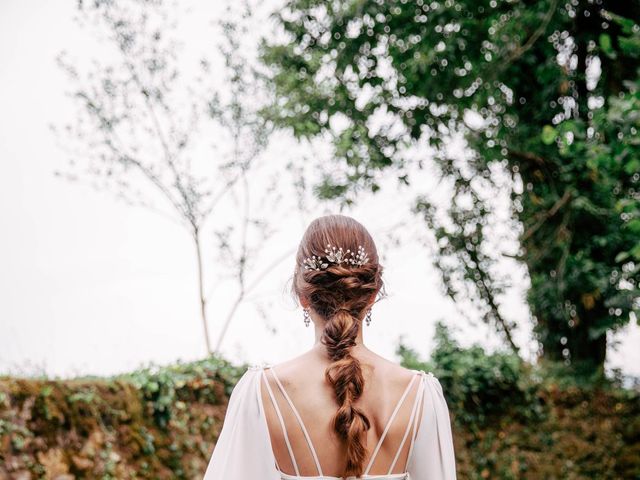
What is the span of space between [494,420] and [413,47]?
204 inches

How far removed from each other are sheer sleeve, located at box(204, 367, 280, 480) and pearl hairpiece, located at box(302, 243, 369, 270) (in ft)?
1.46

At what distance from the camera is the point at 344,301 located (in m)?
2.63

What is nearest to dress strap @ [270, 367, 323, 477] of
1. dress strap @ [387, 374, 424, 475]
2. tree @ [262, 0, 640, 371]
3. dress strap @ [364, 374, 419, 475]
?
dress strap @ [364, 374, 419, 475]

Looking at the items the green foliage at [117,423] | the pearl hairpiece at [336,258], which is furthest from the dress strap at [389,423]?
the green foliage at [117,423]

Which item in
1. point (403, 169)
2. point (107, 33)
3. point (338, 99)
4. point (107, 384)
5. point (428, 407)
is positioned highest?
point (107, 33)

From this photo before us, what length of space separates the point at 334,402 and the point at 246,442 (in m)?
0.37

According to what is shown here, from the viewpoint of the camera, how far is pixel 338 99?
9875mm

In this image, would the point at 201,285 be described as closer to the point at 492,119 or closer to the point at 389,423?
the point at 492,119

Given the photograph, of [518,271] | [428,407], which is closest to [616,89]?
[518,271]

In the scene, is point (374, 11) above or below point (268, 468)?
above

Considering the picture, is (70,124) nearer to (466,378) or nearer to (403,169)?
(403,169)

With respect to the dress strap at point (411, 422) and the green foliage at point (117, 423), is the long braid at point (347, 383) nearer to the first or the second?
the dress strap at point (411, 422)

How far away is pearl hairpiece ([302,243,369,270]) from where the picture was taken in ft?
8.41

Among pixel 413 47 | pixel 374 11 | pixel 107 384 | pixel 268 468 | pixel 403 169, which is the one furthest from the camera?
pixel 403 169
